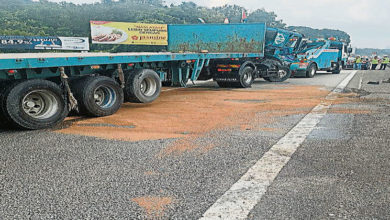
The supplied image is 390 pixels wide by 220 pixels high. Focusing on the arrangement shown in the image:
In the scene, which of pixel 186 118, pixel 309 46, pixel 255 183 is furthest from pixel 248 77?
pixel 255 183

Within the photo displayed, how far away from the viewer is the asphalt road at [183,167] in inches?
103

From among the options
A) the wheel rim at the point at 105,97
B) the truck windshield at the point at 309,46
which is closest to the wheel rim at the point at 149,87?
the wheel rim at the point at 105,97

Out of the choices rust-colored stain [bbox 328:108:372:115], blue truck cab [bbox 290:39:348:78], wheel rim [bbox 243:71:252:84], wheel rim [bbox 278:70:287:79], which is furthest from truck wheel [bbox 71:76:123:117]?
blue truck cab [bbox 290:39:348:78]

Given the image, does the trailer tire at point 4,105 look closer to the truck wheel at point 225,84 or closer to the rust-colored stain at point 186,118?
the rust-colored stain at point 186,118

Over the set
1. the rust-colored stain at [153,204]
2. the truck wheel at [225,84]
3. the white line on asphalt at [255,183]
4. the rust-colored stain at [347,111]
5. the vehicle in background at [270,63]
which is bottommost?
the rust-colored stain at [153,204]

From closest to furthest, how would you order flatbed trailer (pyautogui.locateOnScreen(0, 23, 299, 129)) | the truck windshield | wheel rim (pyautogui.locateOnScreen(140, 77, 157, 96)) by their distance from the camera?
1. flatbed trailer (pyautogui.locateOnScreen(0, 23, 299, 129))
2. wheel rim (pyautogui.locateOnScreen(140, 77, 157, 96))
3. the truck windshield

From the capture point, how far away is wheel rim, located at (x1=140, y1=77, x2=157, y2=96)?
7.82m

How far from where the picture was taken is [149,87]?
7895 mm

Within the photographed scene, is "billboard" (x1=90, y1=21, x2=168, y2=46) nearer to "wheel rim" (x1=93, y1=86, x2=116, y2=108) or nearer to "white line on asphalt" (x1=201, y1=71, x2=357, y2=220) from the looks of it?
"wheel rim" (x1=93, y1=86, x2=116, y2=108)

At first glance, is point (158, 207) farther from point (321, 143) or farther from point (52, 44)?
point (52, 44)

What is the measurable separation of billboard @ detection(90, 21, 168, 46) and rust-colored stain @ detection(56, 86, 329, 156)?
68.7 ft

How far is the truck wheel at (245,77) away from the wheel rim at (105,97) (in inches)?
220

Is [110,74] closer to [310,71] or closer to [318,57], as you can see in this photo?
[310,71]

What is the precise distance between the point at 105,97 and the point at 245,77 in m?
6.35
